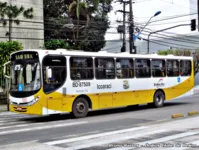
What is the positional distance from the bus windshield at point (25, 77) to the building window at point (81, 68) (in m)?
1.63

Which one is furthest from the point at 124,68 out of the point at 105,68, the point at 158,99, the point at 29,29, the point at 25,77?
the point at 29,29

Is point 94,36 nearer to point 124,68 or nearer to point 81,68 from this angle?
point 124,68

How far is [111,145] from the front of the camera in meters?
8.43

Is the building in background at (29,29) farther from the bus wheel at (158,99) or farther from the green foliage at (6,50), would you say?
the bus wheel at (158,99)

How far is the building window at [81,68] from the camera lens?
14789mm

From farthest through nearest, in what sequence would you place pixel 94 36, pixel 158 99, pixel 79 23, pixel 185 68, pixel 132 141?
1. pixel 94 36
2. pixel 79 23
3. pixel 185 68
4. pixel 158 99
5. pixel 132 141

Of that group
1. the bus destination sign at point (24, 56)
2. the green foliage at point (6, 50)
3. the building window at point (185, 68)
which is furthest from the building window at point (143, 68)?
the green foliage at point (6, 50)

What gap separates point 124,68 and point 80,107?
325 cm

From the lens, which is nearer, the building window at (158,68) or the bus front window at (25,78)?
the bus front window at (25,78)

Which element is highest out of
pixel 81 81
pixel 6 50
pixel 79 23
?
pixel 79 23

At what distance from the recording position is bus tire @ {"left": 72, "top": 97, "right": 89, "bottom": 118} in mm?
14867

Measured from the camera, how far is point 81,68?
593 inches

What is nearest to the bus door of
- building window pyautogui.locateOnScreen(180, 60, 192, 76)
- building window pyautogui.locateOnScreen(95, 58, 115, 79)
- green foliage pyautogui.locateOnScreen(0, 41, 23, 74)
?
building window pyautogui.locateOnScreen(95, 58, 115, 79)

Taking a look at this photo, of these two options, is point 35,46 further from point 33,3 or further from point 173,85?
point 173,85
